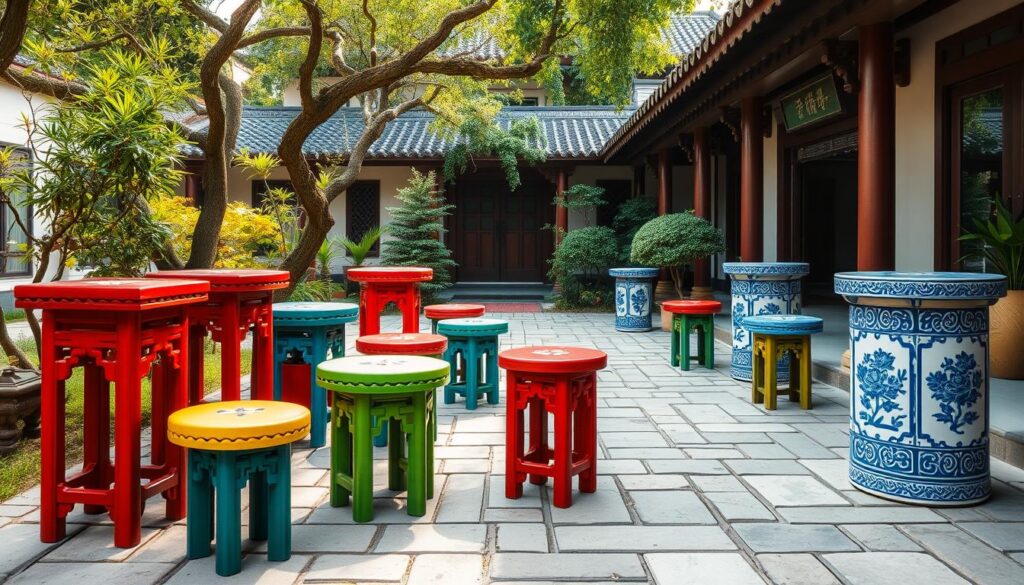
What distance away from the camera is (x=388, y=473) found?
3160mm

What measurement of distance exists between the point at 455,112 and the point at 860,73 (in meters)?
5.81

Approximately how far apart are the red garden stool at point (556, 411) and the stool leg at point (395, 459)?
0.46m

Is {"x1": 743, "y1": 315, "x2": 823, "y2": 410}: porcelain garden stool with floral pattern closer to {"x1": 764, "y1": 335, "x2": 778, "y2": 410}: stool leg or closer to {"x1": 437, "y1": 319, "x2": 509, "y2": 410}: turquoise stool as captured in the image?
{"x1": 764, "y1": 335, "x2": 778, "y2": 410}: stool leg

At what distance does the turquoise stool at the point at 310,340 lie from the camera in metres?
3.72

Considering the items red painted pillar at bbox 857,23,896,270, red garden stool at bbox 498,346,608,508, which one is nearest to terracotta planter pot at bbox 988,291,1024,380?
red painted pillar at bbox 857,23,896,270

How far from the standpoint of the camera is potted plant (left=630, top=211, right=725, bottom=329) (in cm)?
888

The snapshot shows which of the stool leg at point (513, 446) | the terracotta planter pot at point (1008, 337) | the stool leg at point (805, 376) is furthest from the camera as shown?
the stool leg at point (805, 376)

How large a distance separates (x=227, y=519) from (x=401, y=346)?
1657mm

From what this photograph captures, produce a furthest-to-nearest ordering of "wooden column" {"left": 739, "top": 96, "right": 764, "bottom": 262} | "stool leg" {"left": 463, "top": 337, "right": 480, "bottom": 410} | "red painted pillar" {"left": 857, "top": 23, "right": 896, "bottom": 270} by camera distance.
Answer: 1. "wooden column" {"left": 739, "top": 96, "right": 764, "bottom": 262}
2. "red painted pillar" {"left": 857, "top": 23, "right": 896, "bottom": 270}
3. "stool leg" {"left": 463, "top": 337, "right": 480, "bottom": 410}

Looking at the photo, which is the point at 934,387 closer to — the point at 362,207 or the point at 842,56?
the point at 842,56

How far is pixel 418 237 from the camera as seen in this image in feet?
40.5

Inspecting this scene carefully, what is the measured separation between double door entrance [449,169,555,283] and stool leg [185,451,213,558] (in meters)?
12.3

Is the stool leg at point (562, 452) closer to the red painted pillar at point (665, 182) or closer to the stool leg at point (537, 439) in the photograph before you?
the stool leg at point (537, 439)

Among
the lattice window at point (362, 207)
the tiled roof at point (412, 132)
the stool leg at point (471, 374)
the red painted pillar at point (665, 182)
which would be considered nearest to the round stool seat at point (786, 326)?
the stool leg at point (471, 374)
